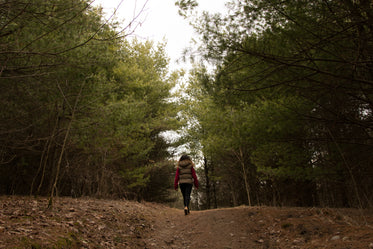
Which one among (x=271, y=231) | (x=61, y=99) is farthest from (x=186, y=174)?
(x=61, y=99)

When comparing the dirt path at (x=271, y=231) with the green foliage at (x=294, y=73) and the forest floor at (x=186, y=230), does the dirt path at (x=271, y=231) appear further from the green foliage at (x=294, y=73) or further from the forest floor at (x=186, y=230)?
the green foliage at (x=294, y=73)

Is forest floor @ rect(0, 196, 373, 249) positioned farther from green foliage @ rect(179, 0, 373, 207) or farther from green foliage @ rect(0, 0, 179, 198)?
green foliage @ rect(0, 0, 179, 198)

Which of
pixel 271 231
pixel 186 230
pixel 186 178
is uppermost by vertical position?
pixel 186 178

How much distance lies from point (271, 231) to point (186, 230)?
2.32 metres

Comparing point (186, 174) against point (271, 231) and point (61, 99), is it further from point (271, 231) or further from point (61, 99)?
point (61, 99)

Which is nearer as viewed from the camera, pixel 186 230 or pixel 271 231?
pixel 271 231

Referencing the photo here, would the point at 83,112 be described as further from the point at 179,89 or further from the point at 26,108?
the point at 179,89

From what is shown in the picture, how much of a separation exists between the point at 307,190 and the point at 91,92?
9163 mm

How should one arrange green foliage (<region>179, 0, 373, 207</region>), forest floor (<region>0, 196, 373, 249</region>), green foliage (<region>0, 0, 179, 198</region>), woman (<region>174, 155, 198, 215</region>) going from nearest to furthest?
forest floor (<region>0, 196, 373, 249</region>) < green foliage (<region>0, 0, 179, 198</region>) < green foliage (<region>179, 0, 373, 207</region>) < woman (<region>174, 155, 198, 215</region>)

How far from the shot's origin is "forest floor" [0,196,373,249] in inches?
137

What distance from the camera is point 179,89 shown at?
19.2 meters

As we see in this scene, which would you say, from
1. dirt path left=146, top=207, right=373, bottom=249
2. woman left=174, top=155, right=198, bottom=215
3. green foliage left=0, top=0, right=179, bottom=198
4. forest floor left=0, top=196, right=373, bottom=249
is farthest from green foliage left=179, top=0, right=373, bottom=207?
woman left=174, top=155, right=198, bottom=215

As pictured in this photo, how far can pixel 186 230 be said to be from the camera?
253 inches

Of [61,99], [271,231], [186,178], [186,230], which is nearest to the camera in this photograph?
[271,231]
